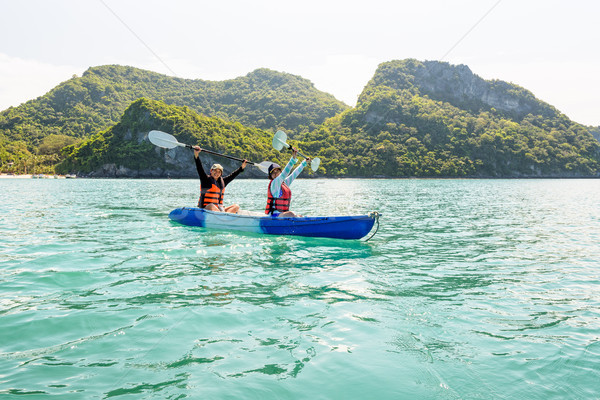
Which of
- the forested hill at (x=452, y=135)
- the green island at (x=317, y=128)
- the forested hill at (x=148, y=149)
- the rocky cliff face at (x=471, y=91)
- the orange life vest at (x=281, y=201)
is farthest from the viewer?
the rocky cliff face at (x=471, y=91)

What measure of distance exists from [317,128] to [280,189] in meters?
135

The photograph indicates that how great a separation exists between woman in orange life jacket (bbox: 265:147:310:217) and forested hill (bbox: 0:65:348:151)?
135 m

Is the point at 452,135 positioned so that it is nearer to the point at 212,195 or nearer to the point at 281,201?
the point at 212,195

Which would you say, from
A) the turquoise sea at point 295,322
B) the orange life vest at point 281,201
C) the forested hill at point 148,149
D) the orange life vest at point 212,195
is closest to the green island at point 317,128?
the forested hill at point 148,149

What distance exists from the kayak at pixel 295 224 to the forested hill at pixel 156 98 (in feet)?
439

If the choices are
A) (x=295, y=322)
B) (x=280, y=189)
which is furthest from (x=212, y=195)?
(x=295, y=322)

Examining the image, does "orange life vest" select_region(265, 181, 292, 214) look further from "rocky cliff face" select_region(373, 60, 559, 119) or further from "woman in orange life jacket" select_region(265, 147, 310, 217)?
"rocky cliff face" select_region(373, 60, 559, 119)

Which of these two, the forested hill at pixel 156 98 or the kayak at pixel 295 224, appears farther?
the forested hill at pixel 156 98

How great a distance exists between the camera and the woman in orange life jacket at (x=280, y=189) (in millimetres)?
10234

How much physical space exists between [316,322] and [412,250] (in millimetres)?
5531

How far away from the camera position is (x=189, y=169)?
98875 millimetres

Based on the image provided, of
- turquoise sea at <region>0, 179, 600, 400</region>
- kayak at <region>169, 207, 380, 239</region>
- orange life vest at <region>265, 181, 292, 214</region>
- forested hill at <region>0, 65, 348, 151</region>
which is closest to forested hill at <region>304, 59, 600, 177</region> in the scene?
forested hill at <region>0, 65, 348, 151</region>

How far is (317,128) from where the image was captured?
14250 centimetres

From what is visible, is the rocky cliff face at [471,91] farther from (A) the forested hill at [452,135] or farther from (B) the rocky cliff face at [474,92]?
(A) the forested hill at [452,135]
